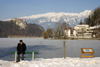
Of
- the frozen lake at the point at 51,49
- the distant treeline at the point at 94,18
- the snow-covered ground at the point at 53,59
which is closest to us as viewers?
the snow-covered ground at the point at 53,59

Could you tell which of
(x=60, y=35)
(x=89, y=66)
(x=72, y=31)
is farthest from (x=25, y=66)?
(x=72, y=31)

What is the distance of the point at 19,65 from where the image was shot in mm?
10523

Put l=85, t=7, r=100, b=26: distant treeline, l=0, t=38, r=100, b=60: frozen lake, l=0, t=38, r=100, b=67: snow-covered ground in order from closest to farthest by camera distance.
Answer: l=0, t=38, r=100, b=67: snow-covered ground
l=0, t=38, r=100, b=60: frozen lake
l=85, t=7, r=100, b=26: distant treeline

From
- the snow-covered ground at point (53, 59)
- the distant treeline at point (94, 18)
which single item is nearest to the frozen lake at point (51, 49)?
the snow-covered ground at point (53, 59)

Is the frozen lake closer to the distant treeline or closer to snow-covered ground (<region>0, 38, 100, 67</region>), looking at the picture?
snow-covered ground (<region>0, 38, 100, 67</region>)

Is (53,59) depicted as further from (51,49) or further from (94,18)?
(94,18)

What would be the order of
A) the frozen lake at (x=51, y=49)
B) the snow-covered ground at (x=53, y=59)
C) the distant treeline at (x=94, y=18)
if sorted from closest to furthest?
the snow-covered ground at (x=53, y=59) → the frozen lake at (x=51, y=49) → the distant treeline at (x=94, y=18)

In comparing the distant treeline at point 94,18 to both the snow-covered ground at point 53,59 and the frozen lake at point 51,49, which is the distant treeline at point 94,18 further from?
the snow-covered ground at point 53,59

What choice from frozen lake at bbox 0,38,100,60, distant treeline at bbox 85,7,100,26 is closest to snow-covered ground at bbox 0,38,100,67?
frozen lake at bbox 0,38,100,60

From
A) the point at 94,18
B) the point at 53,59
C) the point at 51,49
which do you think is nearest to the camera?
the point at 53,59

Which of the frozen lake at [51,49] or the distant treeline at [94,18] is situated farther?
the distant treeline at [94,18]

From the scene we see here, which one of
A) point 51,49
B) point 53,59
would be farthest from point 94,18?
point 53,59

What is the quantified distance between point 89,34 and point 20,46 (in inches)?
4137

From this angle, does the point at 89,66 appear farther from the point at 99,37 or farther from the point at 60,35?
the point at 60,35
